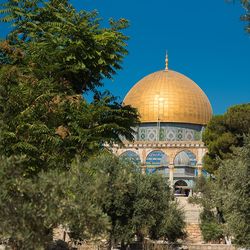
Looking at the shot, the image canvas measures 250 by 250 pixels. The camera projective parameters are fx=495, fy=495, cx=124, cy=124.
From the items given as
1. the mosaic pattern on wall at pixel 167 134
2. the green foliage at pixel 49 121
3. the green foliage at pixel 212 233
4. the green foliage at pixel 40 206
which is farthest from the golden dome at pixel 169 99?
the green foliage at pixel 40 206

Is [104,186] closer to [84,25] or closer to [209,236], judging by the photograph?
[84,25]

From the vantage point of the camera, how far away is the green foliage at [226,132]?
29.3 metres

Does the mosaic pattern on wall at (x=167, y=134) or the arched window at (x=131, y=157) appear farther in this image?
the mosaic pattern on wall at (x=167, y=134)

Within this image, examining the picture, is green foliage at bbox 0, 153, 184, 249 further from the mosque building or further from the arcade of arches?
the arcade of arches

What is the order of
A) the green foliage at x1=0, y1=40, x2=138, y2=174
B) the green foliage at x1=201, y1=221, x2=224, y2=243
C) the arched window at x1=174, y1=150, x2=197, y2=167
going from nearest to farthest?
the green foliage at x1=0, y1=40, x2=138, y2=174, the green foliage at x1=201, y1=221, x2=224, y2=243, the arched window at x1=174, y1=150, x2=197, y2=167

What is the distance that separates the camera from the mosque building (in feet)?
160

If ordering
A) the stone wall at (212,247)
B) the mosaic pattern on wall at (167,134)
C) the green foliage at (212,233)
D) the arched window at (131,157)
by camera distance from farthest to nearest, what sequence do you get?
the mosaic pattern on wall at (167,134)
the green foliage at (212,233)
the stone wall at (212,247)
the arched window at (131,157)

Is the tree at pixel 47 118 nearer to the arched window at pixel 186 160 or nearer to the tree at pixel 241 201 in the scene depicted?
the tree at pixel 241 201

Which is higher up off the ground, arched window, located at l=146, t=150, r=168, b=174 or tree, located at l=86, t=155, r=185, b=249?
arched window, located at l=146, t=150, r=168, b=174

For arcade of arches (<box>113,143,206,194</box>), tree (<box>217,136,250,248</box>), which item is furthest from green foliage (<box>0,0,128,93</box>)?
arcade of arches (<box>113,143,206,194</box>)

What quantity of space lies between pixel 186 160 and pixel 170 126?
590 centimetres

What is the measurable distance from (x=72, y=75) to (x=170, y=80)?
44.6 meters

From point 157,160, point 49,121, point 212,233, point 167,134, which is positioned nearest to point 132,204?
point 49,121

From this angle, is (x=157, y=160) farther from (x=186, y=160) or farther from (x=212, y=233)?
(x=212, y=233)
